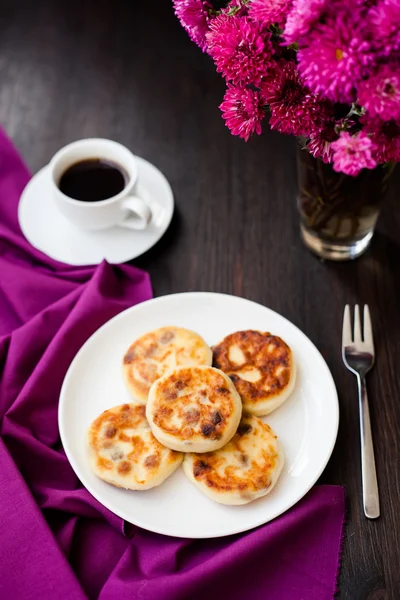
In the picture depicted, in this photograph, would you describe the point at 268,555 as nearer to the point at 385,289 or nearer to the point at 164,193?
the point at 385,289

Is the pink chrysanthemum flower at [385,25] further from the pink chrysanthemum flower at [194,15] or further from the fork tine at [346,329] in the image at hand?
the fork tine at [346,329]

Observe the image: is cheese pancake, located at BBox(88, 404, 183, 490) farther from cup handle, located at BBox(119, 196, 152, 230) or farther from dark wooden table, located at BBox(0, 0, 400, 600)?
cup handle, located at BBox(119, 196, 152, 230)

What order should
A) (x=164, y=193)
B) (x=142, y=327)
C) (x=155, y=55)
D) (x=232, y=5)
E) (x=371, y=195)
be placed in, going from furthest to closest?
1. (x=155, y=55)
2. (x=164, y=193)
3. (x=142, y=327)
4. (x=371, y=195)
5. (x=232, y=5)

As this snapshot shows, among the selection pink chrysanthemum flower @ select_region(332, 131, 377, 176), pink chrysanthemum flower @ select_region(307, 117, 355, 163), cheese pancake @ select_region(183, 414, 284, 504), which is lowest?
cheese pancake @ select_region(183, 414, 284, 504)

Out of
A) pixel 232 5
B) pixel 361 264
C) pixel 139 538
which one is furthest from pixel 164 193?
pixel 139 538

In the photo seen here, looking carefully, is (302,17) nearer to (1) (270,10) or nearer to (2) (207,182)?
(1) (270,10)

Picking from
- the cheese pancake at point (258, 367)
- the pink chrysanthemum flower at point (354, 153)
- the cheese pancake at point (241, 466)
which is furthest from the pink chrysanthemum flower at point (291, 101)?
the cheese pancake at point (241, 466)

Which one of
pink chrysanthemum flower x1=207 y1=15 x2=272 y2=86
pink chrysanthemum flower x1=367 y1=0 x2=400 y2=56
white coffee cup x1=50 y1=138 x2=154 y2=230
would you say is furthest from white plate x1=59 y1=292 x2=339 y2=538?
pink chrysanthemum flower x1=367 y1=0 x2=400 y2=56
